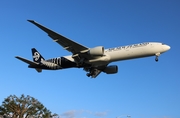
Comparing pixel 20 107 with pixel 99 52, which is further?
pixel 20 107

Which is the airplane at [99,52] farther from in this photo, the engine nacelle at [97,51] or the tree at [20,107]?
the tree at [20,107]

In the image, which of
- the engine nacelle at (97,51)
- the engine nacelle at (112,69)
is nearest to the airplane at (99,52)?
the engine nacelle at (97,51)

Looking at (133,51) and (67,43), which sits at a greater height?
(67,43)

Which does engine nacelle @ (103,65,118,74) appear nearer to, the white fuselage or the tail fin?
the white fuselage

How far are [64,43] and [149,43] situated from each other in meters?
13.8

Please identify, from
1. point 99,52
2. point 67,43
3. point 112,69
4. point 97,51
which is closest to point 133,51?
point 99,52

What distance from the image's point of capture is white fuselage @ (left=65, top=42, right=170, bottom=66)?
131ft

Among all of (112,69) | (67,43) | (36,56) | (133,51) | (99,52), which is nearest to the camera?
(99,52)

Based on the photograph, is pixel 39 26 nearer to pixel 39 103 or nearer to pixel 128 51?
pixel 128 51

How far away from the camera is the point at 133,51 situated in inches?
1571

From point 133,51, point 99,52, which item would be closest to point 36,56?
point 99,52

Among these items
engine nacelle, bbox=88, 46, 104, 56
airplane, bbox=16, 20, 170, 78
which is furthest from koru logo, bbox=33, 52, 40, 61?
engine nacelle, bbox=88, 46, 104, 56

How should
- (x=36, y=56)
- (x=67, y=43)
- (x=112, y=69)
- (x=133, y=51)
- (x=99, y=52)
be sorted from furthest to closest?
1. (x=36, y=56)
2. (x=112, y=69)
3. (x=67, y=43)
4. (x=133, y=51)
5. (x=99, y=52)

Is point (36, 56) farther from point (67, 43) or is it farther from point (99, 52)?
point (99, 52)
